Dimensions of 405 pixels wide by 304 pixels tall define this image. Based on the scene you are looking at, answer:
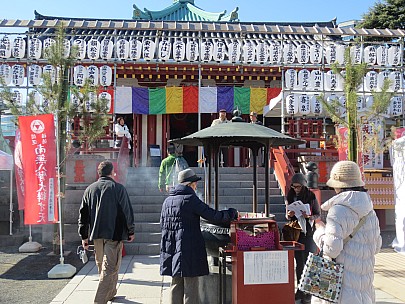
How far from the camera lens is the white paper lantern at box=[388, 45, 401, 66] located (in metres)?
14.1

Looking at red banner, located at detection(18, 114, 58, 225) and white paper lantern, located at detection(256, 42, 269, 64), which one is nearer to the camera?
red banner, located at detection(18, 114, 58, 225)

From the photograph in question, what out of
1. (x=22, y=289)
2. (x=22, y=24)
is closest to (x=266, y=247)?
(x=22, y=289)

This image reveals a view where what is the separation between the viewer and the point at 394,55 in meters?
14.1

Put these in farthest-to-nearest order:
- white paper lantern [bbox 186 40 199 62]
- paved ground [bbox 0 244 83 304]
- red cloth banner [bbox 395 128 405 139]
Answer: white paper lantern [bbox 186 40 199 62]
red cloth banner [bbox 395 128 405 139]
paved ground [bbox 0 244 83 304]

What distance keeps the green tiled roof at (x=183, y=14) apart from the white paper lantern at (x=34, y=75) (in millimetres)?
11027

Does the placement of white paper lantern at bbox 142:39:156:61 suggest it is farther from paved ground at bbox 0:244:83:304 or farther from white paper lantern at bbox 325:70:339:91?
paved ground at bbox 0:244:83:304

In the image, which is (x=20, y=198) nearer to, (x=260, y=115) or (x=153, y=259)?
(x=153, y=259)

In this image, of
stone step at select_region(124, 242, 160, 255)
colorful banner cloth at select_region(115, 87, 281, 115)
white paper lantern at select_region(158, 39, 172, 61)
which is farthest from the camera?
colorful banner cloth at select_region(115, 87, 281, 115)

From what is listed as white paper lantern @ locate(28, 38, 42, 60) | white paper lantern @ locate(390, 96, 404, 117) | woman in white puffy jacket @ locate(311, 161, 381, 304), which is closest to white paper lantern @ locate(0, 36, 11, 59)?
white paper lantern @ locate(28, 38, 42, 60)

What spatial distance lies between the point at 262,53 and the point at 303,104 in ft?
8.37

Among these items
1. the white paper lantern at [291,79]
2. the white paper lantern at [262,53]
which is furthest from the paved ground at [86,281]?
the white paper lantern at [262,53]

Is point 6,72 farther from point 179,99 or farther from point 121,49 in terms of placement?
point 179,99

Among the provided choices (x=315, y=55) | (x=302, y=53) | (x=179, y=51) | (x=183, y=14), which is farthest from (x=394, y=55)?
(x=183, y=14)

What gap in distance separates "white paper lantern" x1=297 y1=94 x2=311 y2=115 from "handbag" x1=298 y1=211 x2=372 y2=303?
10.7 meters
